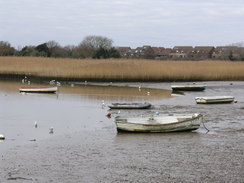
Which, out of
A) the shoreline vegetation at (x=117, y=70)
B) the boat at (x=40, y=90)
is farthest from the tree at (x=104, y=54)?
the boat at (x=40, y=90)

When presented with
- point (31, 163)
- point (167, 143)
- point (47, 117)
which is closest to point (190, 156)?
point (167, 143)

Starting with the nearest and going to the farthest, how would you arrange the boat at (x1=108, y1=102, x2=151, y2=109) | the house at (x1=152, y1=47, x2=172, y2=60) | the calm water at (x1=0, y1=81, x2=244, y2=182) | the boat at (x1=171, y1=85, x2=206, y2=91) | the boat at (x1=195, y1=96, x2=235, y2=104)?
the calm water at (x1=0, y1=81, x2=244, y2=182) < the boat at (x1=108, y1=102, x2=151, y2=109) < the boat at (x1=195, y1=96, x2=235, y2=104) < the boat at (x1=171, y1=85, x2=206, y2=91) < the house at (x1=152, y1=47, x2=172, y2=60)

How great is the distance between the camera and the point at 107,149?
2214 cm

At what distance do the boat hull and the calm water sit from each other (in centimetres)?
41

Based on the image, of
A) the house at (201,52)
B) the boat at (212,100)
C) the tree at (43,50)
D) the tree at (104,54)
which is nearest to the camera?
the boat at (212,100)

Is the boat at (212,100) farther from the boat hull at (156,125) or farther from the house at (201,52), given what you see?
the house at (201,52)

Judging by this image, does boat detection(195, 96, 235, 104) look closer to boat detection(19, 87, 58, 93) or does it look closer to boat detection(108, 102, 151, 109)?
boat detection(108, 102, 151, 109)

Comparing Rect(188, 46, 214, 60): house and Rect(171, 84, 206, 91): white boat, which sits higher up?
Rect(188, 46, 214, 60): house

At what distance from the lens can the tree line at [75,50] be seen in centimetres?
10050

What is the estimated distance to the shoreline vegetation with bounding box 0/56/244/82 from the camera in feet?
227

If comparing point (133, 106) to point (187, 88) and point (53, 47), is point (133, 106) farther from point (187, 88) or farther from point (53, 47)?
point (53, 47)

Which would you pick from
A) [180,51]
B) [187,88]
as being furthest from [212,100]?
[180,51]

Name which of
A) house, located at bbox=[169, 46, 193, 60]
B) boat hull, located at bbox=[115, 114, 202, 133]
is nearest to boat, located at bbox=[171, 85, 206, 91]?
boat hull, located at bbox=[115, 114, 202, 133]

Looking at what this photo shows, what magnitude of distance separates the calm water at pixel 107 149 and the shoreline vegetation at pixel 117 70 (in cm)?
3116
